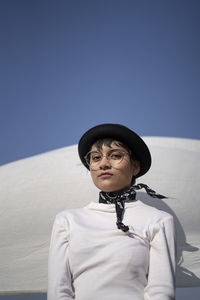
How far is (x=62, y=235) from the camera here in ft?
Result: 4.99

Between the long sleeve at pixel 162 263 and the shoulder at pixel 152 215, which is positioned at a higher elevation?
the shoulder at pixel 152 215

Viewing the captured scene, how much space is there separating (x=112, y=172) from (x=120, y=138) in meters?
0.19

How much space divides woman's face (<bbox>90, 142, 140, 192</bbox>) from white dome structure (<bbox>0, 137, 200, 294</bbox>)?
51.3 inches

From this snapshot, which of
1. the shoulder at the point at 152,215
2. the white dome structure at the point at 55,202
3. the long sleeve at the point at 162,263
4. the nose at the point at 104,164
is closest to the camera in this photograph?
the long sleeve at the point at 162,263

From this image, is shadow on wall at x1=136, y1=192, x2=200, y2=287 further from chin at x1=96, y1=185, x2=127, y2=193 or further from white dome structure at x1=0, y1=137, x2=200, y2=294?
chin at x1=96, y1=185, x2=127, y2=193

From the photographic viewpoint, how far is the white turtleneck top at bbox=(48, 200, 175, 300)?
1312mm

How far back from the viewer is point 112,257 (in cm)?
137

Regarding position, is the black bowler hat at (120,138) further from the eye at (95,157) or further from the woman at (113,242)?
the eye at (95,157)

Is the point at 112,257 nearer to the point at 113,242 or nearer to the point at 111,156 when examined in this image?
the point at 113,242

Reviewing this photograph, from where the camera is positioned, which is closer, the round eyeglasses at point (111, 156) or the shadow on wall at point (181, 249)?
the round eyeglasses at point (111, 156)

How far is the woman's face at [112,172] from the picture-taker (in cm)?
160

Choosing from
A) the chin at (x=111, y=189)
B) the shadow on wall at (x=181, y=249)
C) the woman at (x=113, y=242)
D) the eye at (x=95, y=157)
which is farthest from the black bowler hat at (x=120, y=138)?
the shadow on wall at (x=181, y=249)

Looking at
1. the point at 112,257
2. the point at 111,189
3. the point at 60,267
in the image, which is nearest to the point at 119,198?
the point at 111,189

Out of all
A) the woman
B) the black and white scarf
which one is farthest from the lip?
the black and white scarf
